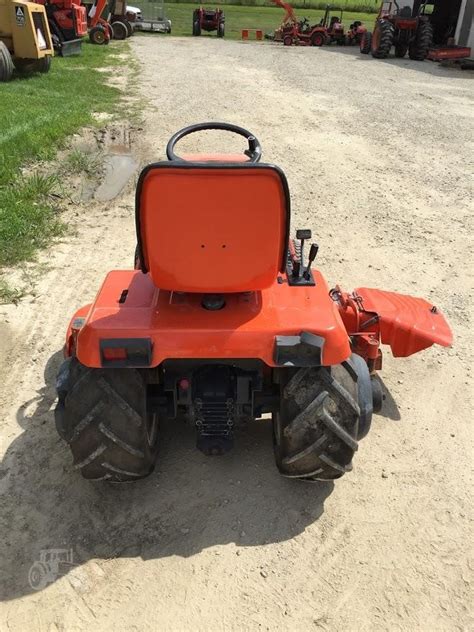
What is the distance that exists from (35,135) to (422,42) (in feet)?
45.4

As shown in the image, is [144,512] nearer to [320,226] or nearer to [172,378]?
[172,378]

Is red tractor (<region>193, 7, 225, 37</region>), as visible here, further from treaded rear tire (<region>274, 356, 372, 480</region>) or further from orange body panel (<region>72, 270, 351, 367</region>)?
treaded rear tire (<region>274, 356, 372, 480</region>)

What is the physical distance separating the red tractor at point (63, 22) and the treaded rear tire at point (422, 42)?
381 inches

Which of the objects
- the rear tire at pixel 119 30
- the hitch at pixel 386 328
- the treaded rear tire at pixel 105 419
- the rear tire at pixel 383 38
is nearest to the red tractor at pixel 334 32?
the rear tire at pixel 383 38

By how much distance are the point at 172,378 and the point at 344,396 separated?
2.42ft

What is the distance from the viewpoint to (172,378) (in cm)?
243

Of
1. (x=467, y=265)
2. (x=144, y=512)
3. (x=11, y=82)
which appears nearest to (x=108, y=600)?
(x=144, y=512)

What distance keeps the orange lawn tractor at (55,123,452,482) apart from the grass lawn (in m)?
2.15

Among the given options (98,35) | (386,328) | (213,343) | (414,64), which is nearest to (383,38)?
(414,64)

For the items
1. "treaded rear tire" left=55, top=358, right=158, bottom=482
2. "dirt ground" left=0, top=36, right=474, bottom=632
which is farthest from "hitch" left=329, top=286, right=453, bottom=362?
"treaded rear tire" left=55, top=358, right=158, bottom=482

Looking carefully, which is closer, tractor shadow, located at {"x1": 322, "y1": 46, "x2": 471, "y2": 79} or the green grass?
tractor shadow, located at {"x1": 322, "y1": 46, "x2": 471, "y2": 79}

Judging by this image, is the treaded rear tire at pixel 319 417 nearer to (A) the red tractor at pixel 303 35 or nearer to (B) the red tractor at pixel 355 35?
(A) the red tractor at pixel 303 35

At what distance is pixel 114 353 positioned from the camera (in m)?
2.16

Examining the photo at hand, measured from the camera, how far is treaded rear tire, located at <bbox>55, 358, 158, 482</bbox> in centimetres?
225
